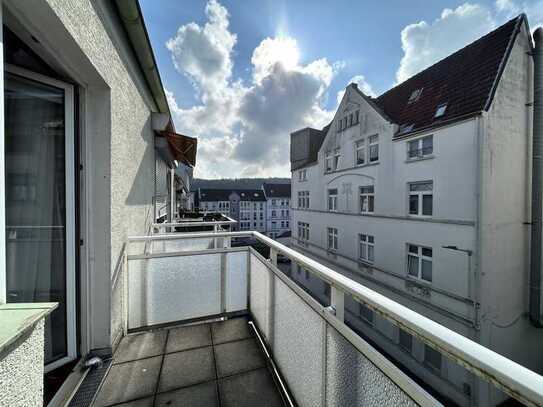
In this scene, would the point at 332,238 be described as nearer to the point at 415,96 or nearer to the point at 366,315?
the point at 366,315

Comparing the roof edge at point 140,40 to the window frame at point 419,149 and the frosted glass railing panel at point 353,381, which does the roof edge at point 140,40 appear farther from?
the window frame at point 419,149

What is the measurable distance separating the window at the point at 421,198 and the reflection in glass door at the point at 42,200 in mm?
10051

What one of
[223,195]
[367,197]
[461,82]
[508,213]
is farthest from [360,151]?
[223,195]

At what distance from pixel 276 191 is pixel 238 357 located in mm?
44109

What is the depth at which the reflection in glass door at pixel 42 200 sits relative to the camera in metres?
1.58

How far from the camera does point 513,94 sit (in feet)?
26.1

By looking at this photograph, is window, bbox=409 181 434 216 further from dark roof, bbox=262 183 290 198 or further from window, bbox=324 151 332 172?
dark roof, bbox=262 183 290 198

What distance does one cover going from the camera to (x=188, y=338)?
2.50m

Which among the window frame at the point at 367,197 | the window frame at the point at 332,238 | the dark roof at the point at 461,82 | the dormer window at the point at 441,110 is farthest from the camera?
the window frame at the point at 332,238

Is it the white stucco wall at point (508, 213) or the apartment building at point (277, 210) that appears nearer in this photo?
the white stucco wall at point (508, 213)

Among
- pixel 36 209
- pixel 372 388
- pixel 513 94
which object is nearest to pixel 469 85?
pixel 513 94

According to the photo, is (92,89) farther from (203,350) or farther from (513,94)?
(513,94)

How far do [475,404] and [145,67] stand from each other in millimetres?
11955

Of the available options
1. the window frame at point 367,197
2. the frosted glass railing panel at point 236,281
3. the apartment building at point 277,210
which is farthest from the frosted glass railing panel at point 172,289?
the apartment building at point 277,210
